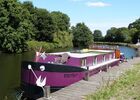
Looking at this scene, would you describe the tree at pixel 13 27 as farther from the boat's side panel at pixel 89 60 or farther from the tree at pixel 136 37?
the tree at pixel 136 37

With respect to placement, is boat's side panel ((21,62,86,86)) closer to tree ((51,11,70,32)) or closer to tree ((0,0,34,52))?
tree ((0,0,34,52))

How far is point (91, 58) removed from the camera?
29125mm

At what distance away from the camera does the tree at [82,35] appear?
395ft

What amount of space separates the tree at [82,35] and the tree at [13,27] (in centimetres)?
5469

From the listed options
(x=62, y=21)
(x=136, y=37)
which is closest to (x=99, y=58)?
(x=62, y=21)

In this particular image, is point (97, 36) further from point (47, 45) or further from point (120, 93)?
point (120, 93)

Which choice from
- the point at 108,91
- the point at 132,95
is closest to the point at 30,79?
the point at 108,91

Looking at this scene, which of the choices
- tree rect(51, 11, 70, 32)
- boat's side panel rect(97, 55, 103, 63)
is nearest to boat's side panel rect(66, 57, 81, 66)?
boat's side panel rect(97, 55, 103, 63)

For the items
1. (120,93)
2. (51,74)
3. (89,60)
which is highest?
(89,60)

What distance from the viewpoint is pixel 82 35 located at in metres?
121

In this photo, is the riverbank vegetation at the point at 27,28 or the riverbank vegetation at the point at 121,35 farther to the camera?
the riverbank vegetation at the point at 121,35

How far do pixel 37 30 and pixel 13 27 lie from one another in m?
27.3

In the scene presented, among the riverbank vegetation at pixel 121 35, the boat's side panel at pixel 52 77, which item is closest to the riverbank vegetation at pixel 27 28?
the boat's side panel at pixel 52 77

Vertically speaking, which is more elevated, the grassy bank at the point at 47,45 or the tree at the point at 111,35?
the tree at the point at 111,35
